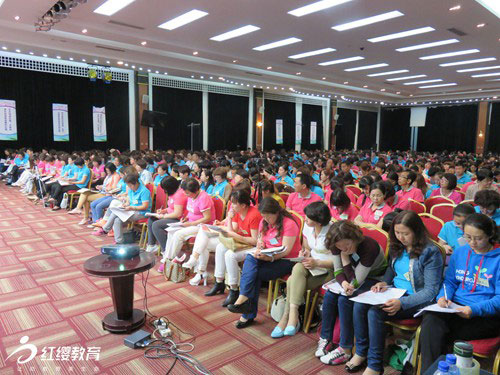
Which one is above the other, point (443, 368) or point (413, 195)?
point (413, 195)

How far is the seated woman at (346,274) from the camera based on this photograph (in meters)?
2.51

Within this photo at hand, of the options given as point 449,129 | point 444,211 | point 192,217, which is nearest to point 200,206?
point 192,217

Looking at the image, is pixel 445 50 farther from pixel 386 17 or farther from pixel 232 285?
pixel 232 285

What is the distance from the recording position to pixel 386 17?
7883mm

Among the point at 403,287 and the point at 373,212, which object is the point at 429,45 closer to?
the point at 373,212

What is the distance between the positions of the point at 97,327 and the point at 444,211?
3.69 m

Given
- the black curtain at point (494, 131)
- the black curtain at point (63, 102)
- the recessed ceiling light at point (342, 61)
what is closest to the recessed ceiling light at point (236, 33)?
the recessed ceiling light at point (342, 61)

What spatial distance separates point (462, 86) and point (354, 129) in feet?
26.1

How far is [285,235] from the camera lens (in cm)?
314

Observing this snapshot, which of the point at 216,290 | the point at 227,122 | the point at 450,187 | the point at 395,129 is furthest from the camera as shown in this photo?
the point at 395,129

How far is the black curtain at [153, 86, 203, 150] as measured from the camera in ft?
51.8

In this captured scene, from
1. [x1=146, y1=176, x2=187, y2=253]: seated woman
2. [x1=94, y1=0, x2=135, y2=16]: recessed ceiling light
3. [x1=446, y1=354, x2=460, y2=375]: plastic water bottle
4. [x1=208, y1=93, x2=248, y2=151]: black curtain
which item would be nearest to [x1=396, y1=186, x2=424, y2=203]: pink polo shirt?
[x1=146, y1=176, x2=187, y2=253]: seated woman

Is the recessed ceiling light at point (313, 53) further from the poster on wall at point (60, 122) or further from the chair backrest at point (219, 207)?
the poster on wall at point (60, 122)

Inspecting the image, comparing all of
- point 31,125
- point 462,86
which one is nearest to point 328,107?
point 462,86
